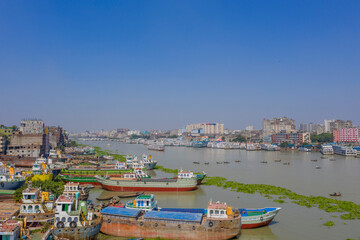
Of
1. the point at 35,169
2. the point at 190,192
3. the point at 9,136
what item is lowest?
the point at 190,192

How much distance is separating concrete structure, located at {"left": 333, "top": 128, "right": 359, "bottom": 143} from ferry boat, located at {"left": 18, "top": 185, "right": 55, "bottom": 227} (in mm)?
81384

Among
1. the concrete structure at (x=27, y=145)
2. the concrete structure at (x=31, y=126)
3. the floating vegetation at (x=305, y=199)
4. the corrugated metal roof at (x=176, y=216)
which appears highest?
the concrete structure at (x=31, y=126)

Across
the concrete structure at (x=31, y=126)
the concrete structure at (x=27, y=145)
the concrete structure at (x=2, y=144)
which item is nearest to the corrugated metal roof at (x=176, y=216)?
the concrete structure at (x=27, y=145)

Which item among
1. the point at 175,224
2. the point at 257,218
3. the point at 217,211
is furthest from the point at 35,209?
the point at 257,218

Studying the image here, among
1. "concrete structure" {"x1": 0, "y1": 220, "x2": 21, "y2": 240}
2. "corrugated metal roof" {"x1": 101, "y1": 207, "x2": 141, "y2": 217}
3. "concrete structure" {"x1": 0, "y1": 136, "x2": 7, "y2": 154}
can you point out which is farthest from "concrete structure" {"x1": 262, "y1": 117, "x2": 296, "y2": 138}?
"concrete structure" {"x1": 0, "y1": 220, "x2": 21, "y2": 240}

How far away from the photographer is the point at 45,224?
10406 mm

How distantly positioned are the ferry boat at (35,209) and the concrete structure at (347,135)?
81.4 m

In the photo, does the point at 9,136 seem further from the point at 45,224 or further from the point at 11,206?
the point at 45,224

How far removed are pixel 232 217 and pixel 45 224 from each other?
6.94m

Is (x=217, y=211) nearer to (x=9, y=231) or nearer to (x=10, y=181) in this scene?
(x=9, y=231)

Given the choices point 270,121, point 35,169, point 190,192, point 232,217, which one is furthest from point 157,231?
point 270,121

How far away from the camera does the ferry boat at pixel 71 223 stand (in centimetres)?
960

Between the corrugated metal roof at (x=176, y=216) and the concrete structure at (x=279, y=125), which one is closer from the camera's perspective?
the corrugated metal roof at (x=176, y=216)

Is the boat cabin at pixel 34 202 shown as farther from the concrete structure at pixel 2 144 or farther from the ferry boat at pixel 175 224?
the concrete structure at pixel 2 144
